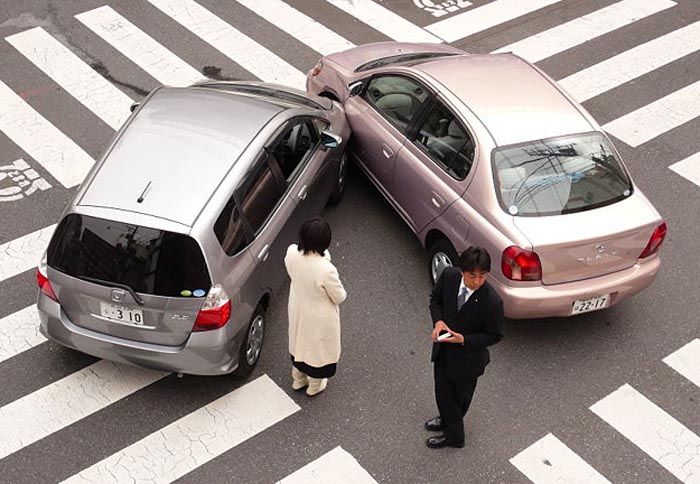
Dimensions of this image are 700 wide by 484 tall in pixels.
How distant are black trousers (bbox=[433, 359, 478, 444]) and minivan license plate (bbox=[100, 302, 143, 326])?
2136 mm

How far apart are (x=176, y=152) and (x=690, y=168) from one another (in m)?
5.75

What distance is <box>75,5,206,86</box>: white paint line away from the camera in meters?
11.2

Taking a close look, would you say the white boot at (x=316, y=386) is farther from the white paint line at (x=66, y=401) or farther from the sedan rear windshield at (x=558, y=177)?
the sedan rear windshield at (x=558, y=177)

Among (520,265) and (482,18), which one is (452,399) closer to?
(520,265)

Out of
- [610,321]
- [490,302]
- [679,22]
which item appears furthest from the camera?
[679,22]

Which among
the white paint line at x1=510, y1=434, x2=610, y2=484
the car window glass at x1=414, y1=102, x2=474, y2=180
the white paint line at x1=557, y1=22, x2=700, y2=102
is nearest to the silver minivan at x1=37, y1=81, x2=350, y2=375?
the car window glass at x1=414, y1=102, x2=474, y2=180

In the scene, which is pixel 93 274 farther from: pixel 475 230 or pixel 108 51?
pixel 108 51

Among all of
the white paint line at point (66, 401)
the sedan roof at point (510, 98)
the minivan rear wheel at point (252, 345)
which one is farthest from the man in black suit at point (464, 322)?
the white paint line at point (66, 401)

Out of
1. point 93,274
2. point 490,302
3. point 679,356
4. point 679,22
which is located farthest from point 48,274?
point 679,22

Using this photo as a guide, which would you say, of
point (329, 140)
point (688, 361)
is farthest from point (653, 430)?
point (329, 140)

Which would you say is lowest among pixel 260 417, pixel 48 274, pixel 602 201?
pixel 260 417

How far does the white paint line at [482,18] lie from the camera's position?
40.4 ft

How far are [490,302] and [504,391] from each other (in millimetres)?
1760

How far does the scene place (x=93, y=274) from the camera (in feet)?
21.5
